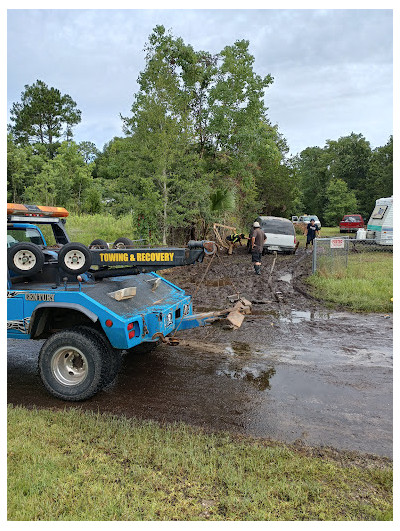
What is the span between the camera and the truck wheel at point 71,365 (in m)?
4.77

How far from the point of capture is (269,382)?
555 cm

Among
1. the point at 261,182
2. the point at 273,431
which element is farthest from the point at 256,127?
the point at 273,431

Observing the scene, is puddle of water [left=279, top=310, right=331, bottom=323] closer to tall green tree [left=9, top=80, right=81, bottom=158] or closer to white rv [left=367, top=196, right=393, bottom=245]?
white rv [left=367, top=196, right=393, bottom=245]

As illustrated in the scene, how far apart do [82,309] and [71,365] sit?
31.6 inches

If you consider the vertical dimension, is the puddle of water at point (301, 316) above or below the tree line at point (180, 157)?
below

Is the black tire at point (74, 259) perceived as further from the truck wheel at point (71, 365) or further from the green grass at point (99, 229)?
the green grass at point (99, 229)

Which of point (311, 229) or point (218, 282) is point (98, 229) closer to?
point (218, 282)

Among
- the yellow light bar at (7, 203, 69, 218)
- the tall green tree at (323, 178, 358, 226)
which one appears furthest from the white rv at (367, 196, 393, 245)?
the tall green tree at (323, 178, 358, 226)

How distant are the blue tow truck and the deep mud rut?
1.30 feet

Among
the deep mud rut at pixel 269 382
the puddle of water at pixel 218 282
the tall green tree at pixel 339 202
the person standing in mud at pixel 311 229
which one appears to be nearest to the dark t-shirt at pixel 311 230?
the person standing in mud at pixel 311 229

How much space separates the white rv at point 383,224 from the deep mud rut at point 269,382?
1263cm

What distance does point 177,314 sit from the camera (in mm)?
5773

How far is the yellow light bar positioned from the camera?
227 inches
